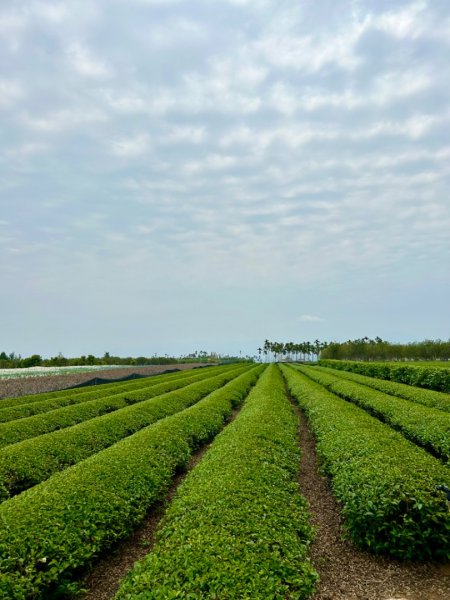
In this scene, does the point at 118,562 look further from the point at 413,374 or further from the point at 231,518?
the point at 413,374

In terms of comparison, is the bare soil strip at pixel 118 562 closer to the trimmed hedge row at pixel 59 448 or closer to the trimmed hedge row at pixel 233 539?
the trimmed hedge row at pixel 233 539

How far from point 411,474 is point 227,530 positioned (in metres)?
3.86

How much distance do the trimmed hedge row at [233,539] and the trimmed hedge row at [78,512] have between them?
0.93 m

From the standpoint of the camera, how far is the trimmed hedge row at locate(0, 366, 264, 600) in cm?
528

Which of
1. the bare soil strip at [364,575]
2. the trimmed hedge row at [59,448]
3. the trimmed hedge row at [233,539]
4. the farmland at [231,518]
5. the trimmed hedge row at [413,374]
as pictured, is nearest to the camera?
the trimmed hedge row at [233,539]

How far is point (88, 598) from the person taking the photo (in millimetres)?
5695

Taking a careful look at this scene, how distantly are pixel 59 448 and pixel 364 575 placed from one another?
329 inches

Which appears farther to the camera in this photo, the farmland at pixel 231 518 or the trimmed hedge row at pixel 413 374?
the trimmed hedge row at pixel 413 374

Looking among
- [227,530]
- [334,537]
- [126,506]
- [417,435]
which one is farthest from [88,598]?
[417,435]

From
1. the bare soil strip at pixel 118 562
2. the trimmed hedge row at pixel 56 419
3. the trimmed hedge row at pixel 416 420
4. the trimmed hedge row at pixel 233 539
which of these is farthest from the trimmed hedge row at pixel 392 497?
the trimmed hedge row at pixel 56 419

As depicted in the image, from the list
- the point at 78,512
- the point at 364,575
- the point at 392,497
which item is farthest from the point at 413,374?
the point at 78,512

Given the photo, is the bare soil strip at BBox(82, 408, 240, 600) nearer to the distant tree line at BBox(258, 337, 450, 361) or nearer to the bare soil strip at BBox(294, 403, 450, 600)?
the bare soil strip at BBox(294, 403, 450, 600)

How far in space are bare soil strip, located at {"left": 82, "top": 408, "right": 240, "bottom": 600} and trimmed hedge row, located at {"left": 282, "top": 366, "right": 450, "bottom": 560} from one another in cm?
372

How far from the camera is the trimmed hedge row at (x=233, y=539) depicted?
14.8 feet
